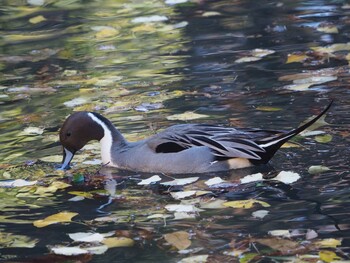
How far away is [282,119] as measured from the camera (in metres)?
8.61

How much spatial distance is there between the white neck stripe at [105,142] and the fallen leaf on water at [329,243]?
2525 mm

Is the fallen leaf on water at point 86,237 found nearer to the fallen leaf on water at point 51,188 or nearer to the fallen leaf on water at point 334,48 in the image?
the fallen leaf on water at point 51,188

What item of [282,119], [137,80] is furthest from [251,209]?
[137,80]

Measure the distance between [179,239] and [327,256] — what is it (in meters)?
0.93

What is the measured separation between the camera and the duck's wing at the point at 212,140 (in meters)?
7.59

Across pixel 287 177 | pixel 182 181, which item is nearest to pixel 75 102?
pixel 182 181

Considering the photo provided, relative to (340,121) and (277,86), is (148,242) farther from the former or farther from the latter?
(277,86)

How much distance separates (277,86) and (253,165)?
2.17 metres

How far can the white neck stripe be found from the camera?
8.01 m

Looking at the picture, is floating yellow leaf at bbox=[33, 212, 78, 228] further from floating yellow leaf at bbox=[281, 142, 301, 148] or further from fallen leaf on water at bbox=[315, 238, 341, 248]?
floating yellow leaf at bbox=[281, 142, 301, 148]

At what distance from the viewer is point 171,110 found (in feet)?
30.2

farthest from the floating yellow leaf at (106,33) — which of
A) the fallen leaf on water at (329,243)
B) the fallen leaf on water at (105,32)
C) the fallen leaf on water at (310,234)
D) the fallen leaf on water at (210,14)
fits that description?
the fallen leaf on water at (329,243)

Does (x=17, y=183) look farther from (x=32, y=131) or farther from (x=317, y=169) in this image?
(x=317, y=169)

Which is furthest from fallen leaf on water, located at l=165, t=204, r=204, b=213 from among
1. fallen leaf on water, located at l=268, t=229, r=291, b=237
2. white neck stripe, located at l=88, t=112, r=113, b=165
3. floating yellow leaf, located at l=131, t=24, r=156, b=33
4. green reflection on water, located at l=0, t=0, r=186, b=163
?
floating yellow leaf, located at l=131, t=24, r=156, b=33
